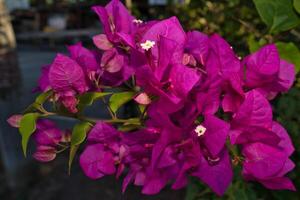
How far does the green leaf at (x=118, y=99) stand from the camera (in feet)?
1.98

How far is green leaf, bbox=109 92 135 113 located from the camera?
1.98 feet

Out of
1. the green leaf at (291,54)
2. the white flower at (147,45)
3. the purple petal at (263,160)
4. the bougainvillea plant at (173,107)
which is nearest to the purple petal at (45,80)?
the bougainvillea plant at (173,107)

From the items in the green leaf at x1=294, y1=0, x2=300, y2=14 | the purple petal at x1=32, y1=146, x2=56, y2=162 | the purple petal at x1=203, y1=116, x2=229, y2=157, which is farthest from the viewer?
the green leaf at x1=294, y1=0, x2=300, y2=14

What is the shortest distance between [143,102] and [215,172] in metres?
0.12

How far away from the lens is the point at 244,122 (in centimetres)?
57

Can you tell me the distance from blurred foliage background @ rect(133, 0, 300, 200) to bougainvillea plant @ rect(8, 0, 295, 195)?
202mm

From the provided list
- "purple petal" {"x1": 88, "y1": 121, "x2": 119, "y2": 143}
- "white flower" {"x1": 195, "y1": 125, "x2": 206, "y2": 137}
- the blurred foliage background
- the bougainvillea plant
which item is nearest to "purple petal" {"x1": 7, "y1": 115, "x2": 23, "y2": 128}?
the bougainvillea plant

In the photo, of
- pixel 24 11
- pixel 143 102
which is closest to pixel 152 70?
pixel 143 102

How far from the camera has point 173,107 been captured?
534 mm

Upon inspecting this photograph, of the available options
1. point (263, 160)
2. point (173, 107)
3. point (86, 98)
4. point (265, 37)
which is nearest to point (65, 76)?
point (86, 98)

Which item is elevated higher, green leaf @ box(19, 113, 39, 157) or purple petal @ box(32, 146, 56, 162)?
green leaf @ box(19, 113, 39, 157)

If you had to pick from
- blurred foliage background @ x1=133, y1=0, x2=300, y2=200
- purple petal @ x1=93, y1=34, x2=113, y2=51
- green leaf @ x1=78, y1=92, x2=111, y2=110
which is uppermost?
purple petal @ x1=93, y1=34, x2=113, y2=51

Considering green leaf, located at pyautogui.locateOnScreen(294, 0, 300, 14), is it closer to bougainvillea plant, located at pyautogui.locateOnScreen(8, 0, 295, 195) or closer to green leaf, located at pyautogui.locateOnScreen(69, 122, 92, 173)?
bougainvillea plant, located at pyautogui.locateOnScreen(8, 0, 295, 195)

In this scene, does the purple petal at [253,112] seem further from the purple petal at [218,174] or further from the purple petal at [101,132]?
the purple petal at [101,132]
